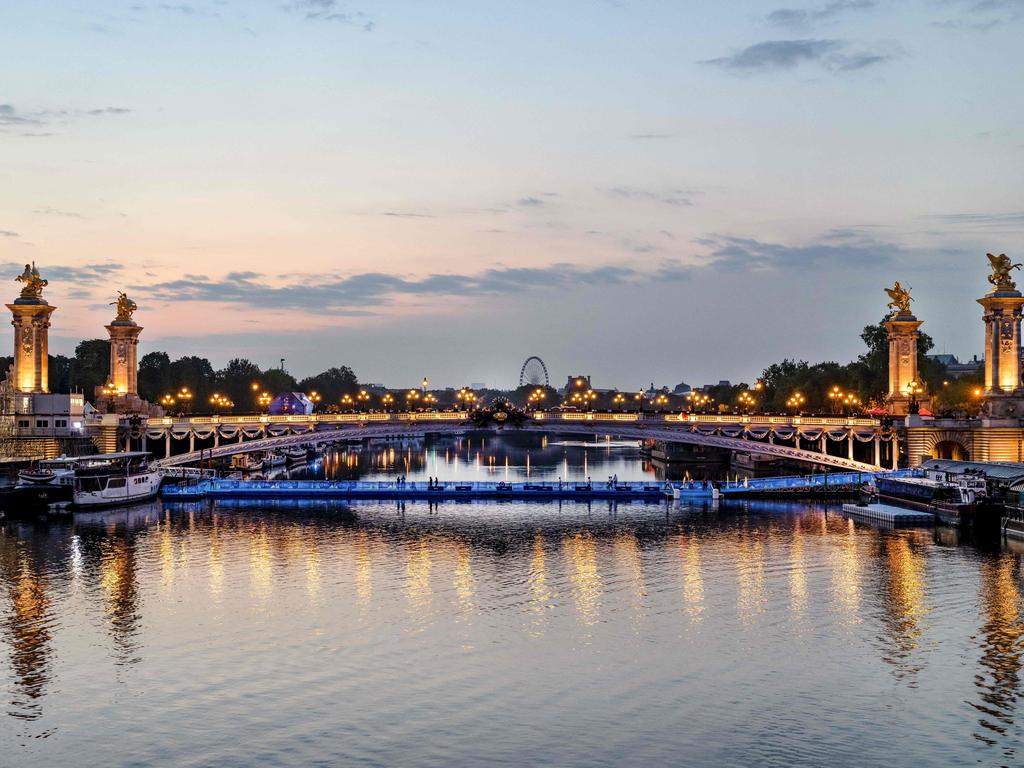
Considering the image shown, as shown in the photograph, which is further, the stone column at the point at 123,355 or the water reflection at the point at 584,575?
the stone column at the point at 123,355

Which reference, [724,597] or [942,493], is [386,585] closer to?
[724,597]

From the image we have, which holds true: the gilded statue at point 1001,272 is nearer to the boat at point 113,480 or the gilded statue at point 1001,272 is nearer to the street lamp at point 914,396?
the street lamp at point 914,396

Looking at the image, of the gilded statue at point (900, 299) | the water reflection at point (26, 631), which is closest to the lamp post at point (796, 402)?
the gilded statue at point (900, 299)

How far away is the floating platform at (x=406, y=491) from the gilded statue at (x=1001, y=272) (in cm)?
3447

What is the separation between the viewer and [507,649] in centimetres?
4981

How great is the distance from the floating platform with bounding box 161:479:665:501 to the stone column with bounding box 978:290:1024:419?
30.0 metres

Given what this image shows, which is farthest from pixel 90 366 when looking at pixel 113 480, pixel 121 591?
pixel 121 591

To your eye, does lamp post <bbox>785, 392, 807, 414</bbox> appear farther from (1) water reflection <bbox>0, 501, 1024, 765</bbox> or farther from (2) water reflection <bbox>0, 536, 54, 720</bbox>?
(2) water reflection <bbox>0, 536, 54, 720</bbox>

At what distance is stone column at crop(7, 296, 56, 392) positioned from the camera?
116375mm

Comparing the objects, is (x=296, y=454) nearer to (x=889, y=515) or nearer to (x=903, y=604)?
(x=889, y=515)

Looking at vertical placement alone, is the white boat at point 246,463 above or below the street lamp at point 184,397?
below

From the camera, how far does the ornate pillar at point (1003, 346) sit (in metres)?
108

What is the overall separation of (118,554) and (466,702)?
1523 inches

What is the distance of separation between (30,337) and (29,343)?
0.61 metres
